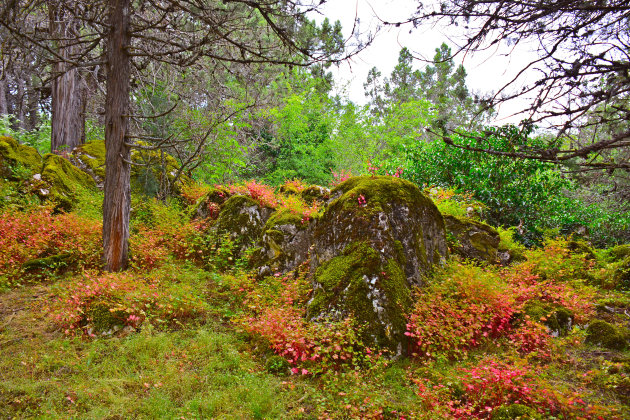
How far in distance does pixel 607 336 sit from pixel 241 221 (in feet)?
22.6

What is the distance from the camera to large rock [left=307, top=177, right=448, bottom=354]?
4.65 m

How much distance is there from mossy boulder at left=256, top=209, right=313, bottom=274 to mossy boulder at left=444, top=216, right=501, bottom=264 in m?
3.13

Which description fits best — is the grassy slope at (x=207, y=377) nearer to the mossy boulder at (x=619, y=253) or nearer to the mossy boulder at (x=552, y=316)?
the mossy boulder at (x=552, y=316)

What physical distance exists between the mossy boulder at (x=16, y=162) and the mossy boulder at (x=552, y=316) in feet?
35.1

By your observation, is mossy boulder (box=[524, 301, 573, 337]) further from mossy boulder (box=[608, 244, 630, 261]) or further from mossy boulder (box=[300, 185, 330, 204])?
mossy boulder (box=[300, 185, 330, 204])

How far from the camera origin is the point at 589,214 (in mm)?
11430

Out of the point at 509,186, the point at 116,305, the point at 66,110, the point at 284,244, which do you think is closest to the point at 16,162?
the point at 66,110

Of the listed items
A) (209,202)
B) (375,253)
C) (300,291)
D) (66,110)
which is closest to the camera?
(375,253)

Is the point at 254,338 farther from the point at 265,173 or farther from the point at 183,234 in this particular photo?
the point at 265,173

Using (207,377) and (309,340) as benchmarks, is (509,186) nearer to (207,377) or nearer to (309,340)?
(309,340)

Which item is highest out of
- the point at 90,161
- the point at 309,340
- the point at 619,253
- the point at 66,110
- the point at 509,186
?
the point at 66,110

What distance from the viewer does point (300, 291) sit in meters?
5.63

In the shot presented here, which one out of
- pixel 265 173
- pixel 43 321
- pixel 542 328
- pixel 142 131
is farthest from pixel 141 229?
pixel 265 173

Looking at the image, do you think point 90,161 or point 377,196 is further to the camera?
point 90,161
